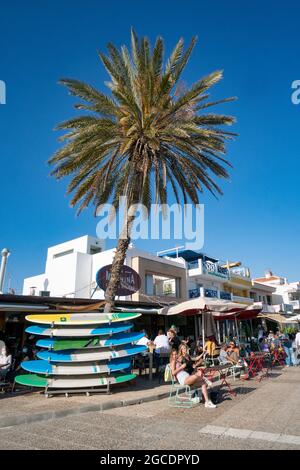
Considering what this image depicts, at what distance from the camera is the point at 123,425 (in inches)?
233

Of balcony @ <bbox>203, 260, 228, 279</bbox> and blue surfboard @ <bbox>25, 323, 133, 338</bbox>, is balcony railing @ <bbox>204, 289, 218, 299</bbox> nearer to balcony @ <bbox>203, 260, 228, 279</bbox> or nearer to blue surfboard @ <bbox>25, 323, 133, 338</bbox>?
balcony @ <bbox>203, 260, 228, 279</bbox>

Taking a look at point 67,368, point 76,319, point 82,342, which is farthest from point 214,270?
point 67,368

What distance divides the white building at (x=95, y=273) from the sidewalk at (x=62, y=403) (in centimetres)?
1220

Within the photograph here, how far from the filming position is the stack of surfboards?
8789mm

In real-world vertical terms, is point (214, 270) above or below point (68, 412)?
above

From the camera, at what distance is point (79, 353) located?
8.96 m

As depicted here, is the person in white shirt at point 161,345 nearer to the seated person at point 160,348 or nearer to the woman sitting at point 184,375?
the seated person at point 160,348

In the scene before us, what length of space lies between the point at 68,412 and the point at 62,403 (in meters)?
0.91

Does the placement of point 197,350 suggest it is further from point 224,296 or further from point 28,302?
point 224,296

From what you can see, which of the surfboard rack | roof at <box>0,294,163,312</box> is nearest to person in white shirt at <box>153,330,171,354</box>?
the surfboard rack

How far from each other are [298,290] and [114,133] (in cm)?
4936

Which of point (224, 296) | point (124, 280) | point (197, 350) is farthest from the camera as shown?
point (224, 296)

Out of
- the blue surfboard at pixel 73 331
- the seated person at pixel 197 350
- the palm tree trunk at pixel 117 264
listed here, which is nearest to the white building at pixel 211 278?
the seated person at pixel 197 350
